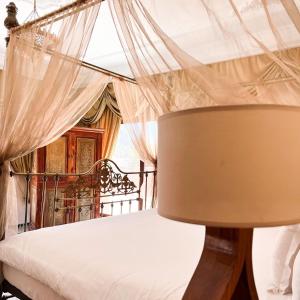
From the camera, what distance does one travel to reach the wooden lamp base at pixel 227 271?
0.93 meters

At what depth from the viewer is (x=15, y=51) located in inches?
97.1

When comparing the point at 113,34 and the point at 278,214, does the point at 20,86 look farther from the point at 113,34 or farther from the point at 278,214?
the point at 278,214

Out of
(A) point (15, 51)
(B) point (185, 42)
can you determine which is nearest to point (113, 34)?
(A) point (15, 51)

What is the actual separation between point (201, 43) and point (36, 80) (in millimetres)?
1301

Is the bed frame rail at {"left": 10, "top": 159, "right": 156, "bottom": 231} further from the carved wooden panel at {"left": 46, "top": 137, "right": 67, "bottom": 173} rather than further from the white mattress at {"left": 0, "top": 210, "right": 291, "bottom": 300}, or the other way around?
the white mattress at {"left": 0, "top": 210, "right": 291, "bottom": 300}

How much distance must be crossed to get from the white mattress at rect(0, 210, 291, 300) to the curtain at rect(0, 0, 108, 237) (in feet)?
1.48

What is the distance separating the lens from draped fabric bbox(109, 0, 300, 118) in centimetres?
141

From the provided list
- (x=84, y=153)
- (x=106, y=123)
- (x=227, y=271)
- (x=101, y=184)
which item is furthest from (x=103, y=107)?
(x=227, y=271)

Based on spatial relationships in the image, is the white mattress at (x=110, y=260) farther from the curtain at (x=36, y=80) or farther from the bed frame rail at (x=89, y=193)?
the bed frame rail at (x=89, y=193)

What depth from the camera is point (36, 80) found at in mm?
2348

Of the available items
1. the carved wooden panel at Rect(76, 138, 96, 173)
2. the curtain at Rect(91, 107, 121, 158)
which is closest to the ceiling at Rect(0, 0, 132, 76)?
the curtain at Rect(91, 107, 121, 158)

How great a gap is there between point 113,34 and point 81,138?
6.68ft

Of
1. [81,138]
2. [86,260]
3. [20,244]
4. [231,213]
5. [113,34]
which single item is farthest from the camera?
[81,138]

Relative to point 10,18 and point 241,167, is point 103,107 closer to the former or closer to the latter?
point 10,18
